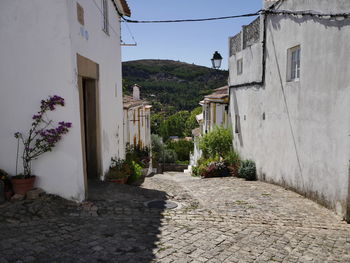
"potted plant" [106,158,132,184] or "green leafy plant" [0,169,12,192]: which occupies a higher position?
"green leafy plant" [0,169,12,192]

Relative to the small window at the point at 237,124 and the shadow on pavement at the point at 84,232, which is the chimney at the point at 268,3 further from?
the shadow on pavement at the point at 84,232

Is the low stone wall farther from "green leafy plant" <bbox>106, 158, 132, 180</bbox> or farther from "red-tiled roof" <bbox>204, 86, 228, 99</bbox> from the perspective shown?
"green leafy plant" <bbox>106, 158, 132, 180</bbox>

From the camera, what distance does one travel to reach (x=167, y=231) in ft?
17.3

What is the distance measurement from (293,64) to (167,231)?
6271 mm

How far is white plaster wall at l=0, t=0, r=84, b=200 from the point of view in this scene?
5734 millimetres

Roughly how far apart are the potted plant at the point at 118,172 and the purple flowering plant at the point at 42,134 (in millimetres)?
3145

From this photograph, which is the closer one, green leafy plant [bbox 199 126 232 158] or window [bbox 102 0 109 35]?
window [bbox 102 0 109 35]

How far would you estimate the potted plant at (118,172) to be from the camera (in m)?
8.98

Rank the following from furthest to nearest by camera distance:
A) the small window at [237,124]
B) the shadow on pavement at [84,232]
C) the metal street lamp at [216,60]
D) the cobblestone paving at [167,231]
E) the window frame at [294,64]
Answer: the small window at [237,124] < the metal street lamp at [216,60] < the window frame at [294,64] < the cobblestone paving at [167,231] < the shadow on pavement at [84,232]

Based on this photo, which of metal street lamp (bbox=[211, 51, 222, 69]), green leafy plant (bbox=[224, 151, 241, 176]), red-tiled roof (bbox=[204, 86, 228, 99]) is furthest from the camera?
red-tiled roof (bbox=[204, 86, 228, 99])

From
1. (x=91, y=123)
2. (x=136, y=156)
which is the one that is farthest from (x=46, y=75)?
(x=136, y=156)

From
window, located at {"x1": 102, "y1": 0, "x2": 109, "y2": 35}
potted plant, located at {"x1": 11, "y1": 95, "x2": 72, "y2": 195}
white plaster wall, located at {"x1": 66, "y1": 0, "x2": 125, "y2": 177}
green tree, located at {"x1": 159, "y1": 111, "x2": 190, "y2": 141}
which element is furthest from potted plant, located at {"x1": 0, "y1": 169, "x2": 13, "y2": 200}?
green tree, located at {"x1": 159, "y1": 111, "x2": 190, "y2": 141}

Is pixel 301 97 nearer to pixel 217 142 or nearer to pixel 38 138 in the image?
pixel 38 138

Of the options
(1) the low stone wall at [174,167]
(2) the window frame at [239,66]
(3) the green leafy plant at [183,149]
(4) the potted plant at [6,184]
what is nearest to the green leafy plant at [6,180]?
(4) the potted plant at [6,184]
